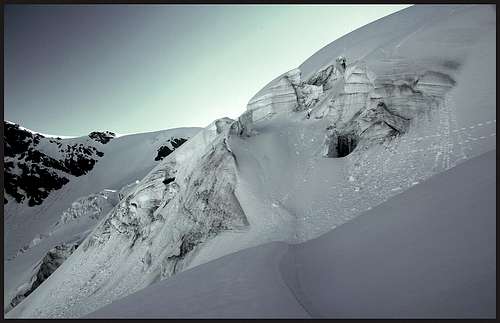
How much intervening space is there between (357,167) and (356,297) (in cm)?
933

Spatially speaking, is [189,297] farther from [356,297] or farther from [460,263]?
[460,263]

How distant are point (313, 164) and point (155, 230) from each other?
11088 mm

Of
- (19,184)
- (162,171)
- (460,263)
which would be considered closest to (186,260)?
(162,171)

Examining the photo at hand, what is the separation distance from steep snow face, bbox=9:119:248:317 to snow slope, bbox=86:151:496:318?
7.05 meters

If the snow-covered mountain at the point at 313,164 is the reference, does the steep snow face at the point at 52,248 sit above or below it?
below

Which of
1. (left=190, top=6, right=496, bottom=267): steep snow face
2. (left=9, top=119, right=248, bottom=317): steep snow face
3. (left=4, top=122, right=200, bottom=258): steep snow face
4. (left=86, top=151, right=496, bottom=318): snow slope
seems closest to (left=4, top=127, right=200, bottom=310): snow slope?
(left=4, top=122, right=200, bottom=258): steep snow face

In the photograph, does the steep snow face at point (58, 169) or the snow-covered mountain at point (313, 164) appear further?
the steep snow face at point (58, 169)

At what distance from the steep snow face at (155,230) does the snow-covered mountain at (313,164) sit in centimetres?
8

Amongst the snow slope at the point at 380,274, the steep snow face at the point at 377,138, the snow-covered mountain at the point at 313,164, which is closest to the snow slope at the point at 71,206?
the snow-covered mountain at the point at 313,164

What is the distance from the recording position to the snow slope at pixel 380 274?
13.9 feet

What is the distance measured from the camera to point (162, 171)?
20641 mm

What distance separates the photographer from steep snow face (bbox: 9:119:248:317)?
1502 cm

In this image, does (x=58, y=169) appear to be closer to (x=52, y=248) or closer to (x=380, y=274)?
(x=52, y=248)

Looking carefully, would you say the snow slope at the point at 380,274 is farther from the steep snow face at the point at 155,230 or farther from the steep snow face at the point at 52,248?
the steep snow face at the point at 52,248
